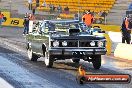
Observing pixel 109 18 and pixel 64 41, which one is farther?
pixel 109 18

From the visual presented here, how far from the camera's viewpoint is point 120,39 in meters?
23.7

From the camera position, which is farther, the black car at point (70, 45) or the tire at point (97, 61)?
the tire at point (97, 61)

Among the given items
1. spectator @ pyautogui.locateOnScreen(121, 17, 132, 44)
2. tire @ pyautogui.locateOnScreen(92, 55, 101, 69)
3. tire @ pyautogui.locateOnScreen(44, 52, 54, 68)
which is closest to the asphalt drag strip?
tire @ pyautogui.locateOnScreen(44, 52, 54, 68)

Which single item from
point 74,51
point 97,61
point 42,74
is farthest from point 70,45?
point 42,74

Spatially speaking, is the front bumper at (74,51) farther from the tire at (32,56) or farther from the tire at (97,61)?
the tire at (32,56)

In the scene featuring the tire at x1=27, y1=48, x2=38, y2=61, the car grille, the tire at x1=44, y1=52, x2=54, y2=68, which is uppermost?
the car grille

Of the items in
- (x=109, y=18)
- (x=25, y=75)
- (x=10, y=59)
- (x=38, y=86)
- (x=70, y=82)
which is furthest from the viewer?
(x=109, y=18)

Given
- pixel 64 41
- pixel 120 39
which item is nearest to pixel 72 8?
pixel 120 39

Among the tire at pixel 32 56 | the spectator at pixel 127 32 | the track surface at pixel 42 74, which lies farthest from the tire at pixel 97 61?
the spectator at pixel 127 32

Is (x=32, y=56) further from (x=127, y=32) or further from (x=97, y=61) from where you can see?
(x=127, y=32)

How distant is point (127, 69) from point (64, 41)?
2.38 meters

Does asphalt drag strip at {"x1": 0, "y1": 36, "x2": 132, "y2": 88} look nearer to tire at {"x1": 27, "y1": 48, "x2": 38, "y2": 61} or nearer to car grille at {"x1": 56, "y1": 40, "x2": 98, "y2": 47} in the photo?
tire at {"x1": 27, "y1": 48, "x2": 38, "y2": 61}

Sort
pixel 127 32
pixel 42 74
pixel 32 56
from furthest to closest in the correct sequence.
→ pixel 127 32 < pixel 32 56 < pixel 42 74

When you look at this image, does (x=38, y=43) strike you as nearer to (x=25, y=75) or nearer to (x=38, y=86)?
(x=25, y=75)
